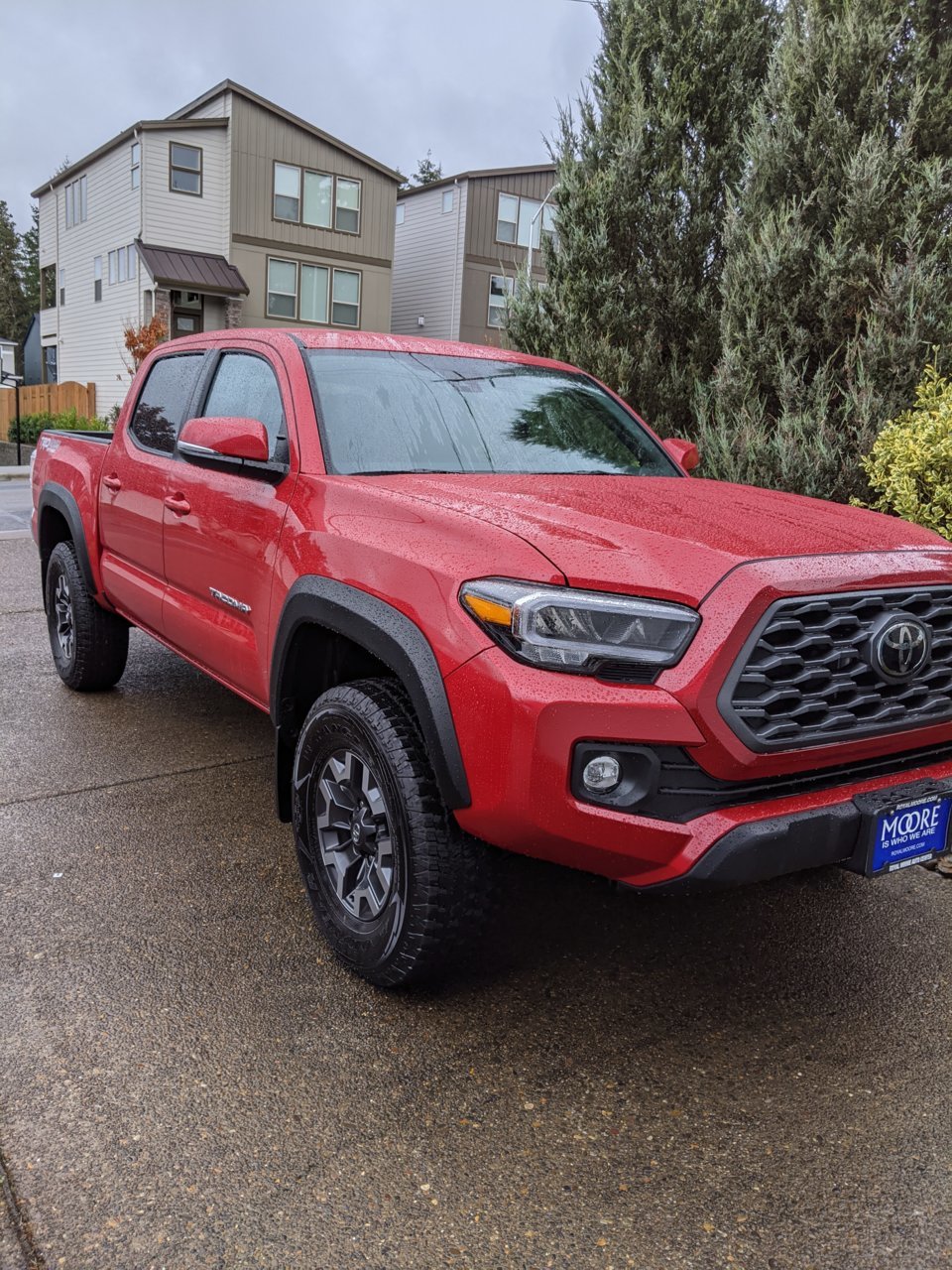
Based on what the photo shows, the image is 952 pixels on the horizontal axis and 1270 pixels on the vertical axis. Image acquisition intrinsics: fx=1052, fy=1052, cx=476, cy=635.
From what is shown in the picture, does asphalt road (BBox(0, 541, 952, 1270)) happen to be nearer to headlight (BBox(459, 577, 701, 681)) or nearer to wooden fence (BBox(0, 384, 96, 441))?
headlight (BBox(459, 577, 701, 681))

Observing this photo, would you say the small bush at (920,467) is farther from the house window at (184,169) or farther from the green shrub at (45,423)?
the house window at (184,169)

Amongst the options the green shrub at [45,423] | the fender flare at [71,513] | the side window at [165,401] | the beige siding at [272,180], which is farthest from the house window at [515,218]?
the side window at [165,401]

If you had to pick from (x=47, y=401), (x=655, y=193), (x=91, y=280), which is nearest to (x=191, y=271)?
(x=91, y=280)

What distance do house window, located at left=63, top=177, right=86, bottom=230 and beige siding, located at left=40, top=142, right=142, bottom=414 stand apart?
26 cm

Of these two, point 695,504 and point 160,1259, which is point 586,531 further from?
point 160,1259

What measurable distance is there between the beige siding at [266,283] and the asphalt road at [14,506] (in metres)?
8.20

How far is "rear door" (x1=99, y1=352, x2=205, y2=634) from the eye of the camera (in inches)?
175

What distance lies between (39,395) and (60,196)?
658cm

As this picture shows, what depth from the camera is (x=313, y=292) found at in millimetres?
28266

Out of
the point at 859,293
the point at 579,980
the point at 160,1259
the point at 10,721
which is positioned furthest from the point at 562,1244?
the point at 859,293

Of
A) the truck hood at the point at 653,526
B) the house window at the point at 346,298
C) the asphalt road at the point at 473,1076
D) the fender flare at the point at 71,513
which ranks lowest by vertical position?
the asphalt road at the point at 473,1076

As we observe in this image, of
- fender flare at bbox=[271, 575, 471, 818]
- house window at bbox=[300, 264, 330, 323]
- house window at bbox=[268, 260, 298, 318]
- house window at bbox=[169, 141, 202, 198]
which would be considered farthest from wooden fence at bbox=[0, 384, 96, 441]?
fender flare at bbox=[271, 575, 471, 818]

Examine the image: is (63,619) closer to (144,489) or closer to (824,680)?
(144,489)

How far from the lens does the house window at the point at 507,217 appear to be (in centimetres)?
3136
